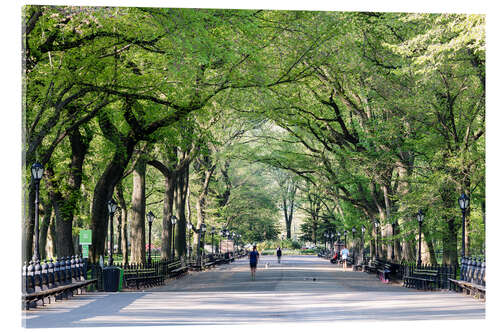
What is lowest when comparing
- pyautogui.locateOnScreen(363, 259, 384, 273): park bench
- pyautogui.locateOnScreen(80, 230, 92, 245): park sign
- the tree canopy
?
pyautogui.locateOnScreen(363, 259, 384, 273): park bench

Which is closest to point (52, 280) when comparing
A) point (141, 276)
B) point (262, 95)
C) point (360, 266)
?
point (141, 276)

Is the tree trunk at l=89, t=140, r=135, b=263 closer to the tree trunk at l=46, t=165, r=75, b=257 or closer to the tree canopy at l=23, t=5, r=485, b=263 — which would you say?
the tree canopy at l=23, t=5, r=485, b=263

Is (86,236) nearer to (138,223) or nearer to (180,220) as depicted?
(138,223)

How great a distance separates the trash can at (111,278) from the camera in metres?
26.0

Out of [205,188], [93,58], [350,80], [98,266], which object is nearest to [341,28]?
[350,80]

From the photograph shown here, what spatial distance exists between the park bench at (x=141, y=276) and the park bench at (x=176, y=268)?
322 cm

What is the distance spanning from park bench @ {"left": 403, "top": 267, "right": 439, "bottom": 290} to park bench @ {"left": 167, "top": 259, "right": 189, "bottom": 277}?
11.7m

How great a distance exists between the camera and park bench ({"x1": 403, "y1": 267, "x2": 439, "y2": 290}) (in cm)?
2795

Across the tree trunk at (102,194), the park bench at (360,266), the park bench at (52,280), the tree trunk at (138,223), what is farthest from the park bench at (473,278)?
the park bench at (360,266)

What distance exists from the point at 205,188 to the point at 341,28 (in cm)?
3088

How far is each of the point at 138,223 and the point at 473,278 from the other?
19709 mm

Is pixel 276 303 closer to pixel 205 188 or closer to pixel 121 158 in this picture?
pixel 121 158

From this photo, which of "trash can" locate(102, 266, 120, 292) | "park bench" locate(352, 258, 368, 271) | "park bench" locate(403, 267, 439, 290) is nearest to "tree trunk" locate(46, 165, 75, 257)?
"trash can" locate(102, 266, 120, 292)
